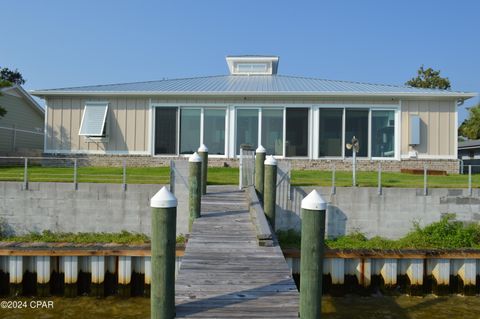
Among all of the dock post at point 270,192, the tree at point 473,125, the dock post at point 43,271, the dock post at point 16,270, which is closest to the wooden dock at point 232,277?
the dock post at point 270,192

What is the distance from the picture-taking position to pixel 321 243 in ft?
14.3

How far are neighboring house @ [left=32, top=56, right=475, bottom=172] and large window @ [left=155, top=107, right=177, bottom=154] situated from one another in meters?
0.04

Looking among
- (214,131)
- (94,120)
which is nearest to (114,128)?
(94,120)

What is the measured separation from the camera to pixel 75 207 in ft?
37.1

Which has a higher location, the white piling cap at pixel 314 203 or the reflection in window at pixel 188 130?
the reflection in window at pixel 188 130

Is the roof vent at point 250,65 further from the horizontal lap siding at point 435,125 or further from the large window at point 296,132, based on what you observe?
the horizontal lap siding at point 435,125

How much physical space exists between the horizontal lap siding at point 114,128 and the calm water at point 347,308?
926cm

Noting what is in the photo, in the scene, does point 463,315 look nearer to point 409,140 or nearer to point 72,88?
point 409,140

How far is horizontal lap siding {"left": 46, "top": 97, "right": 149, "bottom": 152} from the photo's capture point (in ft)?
58.6

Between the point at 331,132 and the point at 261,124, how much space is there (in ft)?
9.81

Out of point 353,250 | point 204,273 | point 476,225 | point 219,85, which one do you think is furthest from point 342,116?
point 204,273

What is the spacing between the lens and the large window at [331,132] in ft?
57.9

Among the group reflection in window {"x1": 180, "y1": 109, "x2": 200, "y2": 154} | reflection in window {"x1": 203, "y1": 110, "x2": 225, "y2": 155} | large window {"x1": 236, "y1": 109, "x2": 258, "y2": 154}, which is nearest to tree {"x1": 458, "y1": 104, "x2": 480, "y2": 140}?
large window {"x1": 236, "y1": 109, "x2": 258, "y2": 154}

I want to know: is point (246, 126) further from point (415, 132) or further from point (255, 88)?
point (415, 132)
